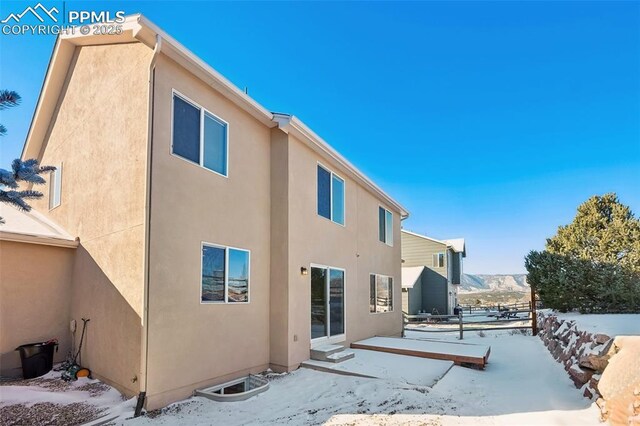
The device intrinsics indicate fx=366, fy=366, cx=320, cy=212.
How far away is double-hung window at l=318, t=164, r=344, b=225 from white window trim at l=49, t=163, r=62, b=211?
6.41 meters

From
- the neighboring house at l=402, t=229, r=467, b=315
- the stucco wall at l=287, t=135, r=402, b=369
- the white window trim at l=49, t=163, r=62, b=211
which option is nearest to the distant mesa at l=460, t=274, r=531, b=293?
the neighboring house at l=402, t=229, r=467, b=315

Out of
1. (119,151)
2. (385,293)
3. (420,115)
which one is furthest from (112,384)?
(420,115)

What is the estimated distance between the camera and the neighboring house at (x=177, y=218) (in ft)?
19.6

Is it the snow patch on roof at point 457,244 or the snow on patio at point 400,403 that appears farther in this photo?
the snow patch on roof at point 457,244

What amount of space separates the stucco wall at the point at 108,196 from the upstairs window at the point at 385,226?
31.0 feet

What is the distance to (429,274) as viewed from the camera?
27969 millimetres

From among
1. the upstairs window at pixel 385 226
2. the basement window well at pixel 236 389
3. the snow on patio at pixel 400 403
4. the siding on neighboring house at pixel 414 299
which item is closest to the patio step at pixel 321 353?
the snow on patio at pixel 400 403

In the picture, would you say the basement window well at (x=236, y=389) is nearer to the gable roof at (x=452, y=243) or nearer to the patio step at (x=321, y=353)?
→ the patio step at (x=321, y=353)

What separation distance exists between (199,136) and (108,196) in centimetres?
205

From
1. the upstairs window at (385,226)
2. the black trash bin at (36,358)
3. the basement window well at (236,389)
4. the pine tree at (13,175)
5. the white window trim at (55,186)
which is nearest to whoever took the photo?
the pine tree at (13,175)

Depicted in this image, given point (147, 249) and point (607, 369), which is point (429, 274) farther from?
point (147, 249)

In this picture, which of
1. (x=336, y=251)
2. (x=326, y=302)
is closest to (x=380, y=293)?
(x=336, y=251)

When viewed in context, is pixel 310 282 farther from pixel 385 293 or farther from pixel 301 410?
pixel 385 293

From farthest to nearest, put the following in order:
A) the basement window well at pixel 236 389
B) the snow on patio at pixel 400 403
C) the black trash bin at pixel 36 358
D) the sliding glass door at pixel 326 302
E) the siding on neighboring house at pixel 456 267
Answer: the siding on neighboring house at pixel 456 267 < the sliding glass door at pixel 326 302 < the black trash bin at pixel 36 358 < the basement window well at pixel 236 389 < the snow on patio at pixel 400 403
